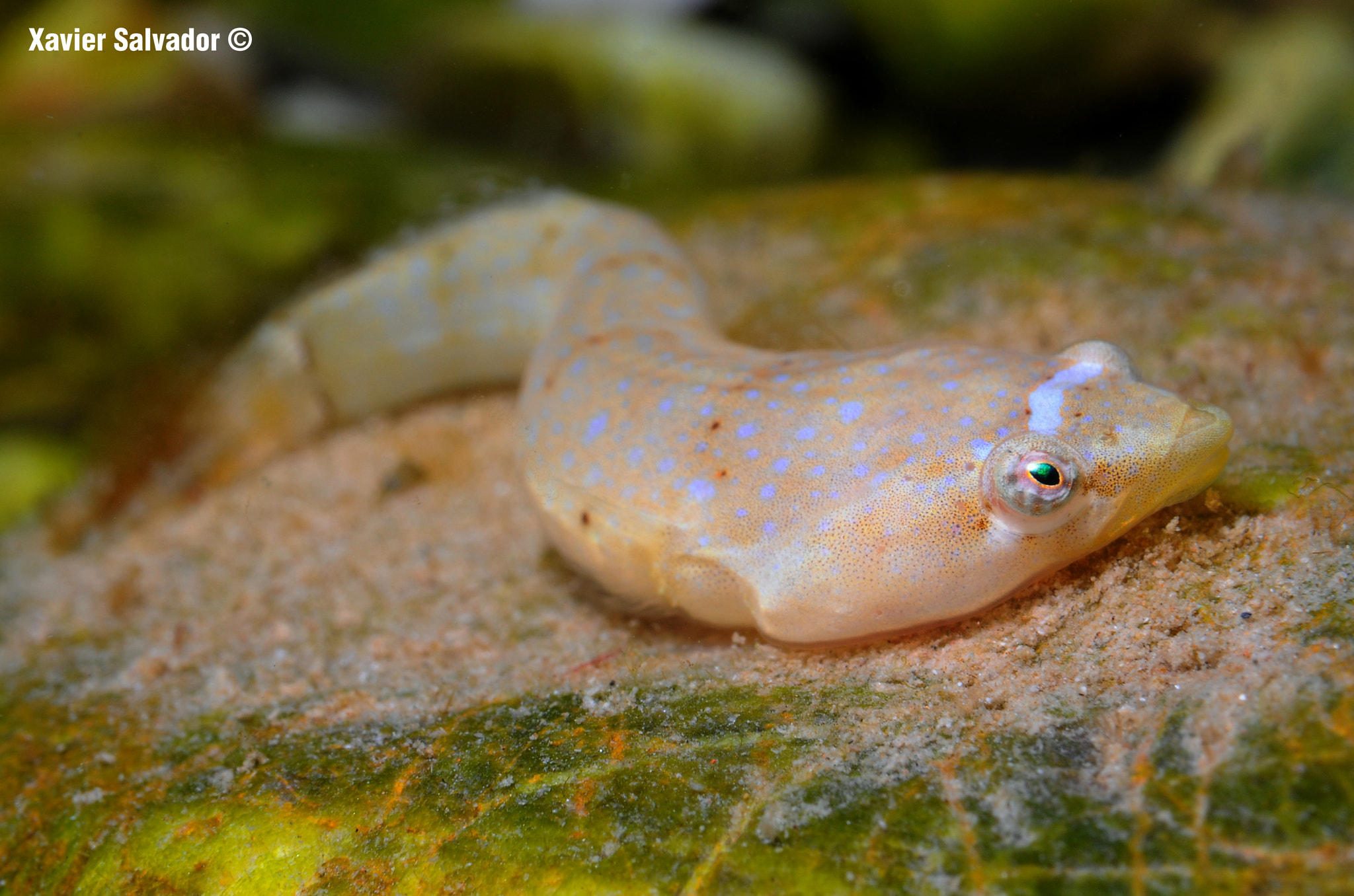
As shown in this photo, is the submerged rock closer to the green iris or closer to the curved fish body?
the curved fish body

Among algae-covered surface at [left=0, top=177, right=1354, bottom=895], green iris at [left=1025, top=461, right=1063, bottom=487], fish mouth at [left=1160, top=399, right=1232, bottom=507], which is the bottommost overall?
algae-covered surface at [left=0, top=177, right=1354, bottom=895]

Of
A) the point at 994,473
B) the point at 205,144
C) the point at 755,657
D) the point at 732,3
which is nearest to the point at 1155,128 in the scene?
the point at 732,3

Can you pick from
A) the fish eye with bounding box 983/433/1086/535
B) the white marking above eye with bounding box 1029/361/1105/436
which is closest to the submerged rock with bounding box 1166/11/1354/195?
the white marking above eye with bounding box 1029/361/1105/436

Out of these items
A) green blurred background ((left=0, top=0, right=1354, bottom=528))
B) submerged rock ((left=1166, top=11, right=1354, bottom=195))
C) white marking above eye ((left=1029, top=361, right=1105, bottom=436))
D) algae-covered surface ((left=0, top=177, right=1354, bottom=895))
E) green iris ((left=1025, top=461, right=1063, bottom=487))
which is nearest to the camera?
algae-covered surface ((left=0, top=177, right=1354, bottom=895))

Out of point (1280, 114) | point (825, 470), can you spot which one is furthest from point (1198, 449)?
point (1280, 114)

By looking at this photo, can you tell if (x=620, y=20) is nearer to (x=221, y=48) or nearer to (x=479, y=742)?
(x=221, y=48)
